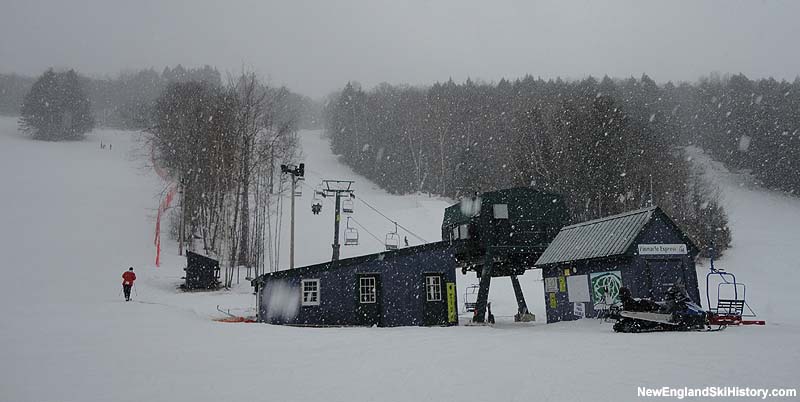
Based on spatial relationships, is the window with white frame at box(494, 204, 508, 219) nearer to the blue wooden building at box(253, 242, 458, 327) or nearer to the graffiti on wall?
the blue wooden building at box(253, 242, 458, 327)

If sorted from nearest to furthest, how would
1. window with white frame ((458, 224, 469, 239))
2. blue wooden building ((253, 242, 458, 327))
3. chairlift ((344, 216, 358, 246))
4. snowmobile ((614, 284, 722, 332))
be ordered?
snowmobile ((614, 284, 722, 332))
blue wooden building ((253, 242, 458, 327))
window with white frame ((458, 224, 469, 239))
chairlift ((344, 216, 358, 246))

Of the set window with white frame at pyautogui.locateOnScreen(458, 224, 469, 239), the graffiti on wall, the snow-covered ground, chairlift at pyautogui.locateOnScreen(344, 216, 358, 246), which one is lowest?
the snow-covered ground

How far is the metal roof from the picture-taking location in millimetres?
19922

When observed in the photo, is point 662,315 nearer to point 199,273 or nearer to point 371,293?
point 371,293

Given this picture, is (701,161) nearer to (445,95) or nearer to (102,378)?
(445,95)

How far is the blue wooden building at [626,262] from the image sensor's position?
63.8 feet

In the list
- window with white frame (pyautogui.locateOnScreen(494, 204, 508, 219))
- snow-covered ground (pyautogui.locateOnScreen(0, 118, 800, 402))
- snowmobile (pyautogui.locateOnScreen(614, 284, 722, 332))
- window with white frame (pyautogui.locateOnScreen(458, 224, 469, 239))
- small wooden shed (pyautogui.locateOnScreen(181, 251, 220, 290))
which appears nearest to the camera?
snow-covered ground (pyautogui.locateOnScreen(0, 118, 800, 402))

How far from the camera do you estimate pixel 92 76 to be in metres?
119

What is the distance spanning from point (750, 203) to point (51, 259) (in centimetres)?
7045

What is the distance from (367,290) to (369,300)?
0.46 metres

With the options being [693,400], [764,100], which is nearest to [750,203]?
[764,100]

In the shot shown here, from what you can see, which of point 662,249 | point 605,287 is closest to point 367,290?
point 605,287

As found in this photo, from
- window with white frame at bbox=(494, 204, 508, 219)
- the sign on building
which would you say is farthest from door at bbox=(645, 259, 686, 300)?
window with white frame at bbox=(494, 204, 508, 219)

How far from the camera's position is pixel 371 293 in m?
22.0
